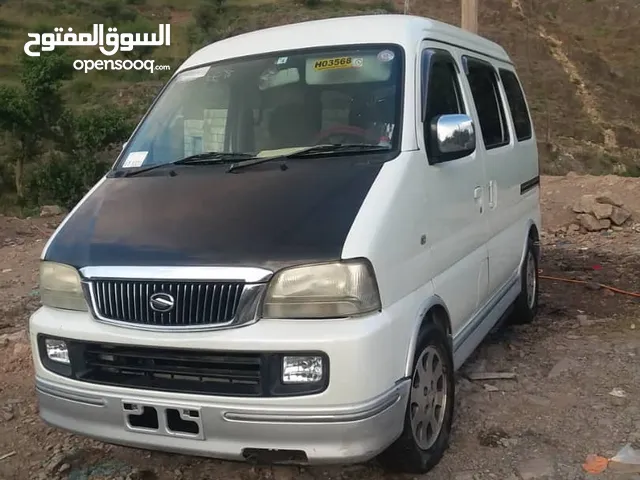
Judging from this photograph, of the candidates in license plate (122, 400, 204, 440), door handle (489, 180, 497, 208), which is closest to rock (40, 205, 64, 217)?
door handle (489, 180, 497, 208)

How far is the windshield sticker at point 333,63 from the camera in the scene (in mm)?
3710

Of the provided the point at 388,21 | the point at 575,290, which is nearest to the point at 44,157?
the point at 575,290

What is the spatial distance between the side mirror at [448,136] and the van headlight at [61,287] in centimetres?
168

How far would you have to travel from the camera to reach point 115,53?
3797 centimetres

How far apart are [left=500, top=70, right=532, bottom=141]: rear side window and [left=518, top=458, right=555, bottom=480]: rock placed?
259 cm

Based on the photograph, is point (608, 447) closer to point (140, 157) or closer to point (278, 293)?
point (278, 293)

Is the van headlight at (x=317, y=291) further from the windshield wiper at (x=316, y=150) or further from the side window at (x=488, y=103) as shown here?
the side window at (x=488, y=103)

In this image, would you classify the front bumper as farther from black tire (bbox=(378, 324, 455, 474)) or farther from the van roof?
the van roof

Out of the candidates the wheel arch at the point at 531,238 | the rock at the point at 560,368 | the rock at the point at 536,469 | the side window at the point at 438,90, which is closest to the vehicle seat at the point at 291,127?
the side window at the point at 438,90

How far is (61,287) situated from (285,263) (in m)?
1.05

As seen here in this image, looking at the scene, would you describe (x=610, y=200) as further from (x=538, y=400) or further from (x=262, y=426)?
(x=262, y=426)

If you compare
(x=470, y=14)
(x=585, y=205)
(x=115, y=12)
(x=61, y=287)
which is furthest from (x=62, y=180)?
(x=115, y=12)

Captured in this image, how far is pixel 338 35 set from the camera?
3863 millimetres

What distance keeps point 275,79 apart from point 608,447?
8.40ft
